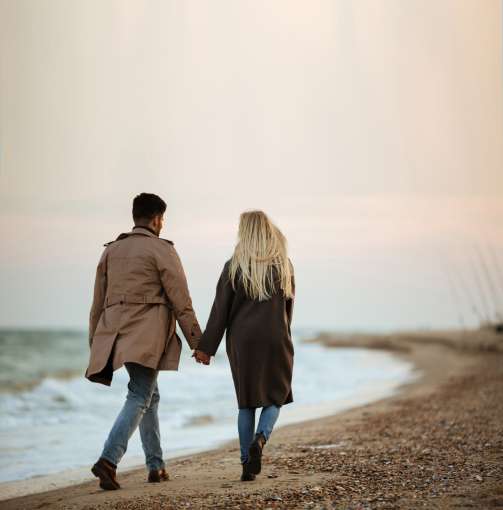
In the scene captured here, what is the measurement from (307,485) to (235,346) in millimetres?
Result: 994

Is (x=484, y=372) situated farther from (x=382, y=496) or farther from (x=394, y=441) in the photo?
(x=382, y=496)

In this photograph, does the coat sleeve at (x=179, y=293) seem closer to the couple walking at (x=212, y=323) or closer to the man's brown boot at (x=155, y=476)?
the couple walking at (x=212, y=323)

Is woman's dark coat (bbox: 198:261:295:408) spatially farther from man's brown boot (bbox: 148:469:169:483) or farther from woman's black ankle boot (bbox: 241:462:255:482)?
man's brown boot (bbox: 148:469:169:483)

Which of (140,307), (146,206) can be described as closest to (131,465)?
(140,307)

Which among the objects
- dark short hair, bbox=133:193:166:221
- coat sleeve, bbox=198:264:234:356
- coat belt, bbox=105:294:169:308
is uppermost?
dark short hair, bbox=133:193:166:221

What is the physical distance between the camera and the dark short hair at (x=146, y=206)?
17.8 feet

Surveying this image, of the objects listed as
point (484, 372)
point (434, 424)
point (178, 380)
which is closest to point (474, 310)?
point (484, 372)

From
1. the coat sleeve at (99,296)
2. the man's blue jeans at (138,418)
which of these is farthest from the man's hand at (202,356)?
the coat sleeve at (99,296)

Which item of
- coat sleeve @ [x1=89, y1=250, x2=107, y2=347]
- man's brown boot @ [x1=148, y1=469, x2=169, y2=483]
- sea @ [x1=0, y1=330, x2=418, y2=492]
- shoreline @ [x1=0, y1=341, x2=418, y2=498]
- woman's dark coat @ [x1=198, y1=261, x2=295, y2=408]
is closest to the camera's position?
woman's dark coat @ [x1=198, y1=261, x2=295, y2=408]

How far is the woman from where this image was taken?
525 centimetres

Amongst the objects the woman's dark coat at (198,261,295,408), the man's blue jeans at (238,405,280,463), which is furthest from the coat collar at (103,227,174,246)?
the man's blue jeans at (238,405,280,463)

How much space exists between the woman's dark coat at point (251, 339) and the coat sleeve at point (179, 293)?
102 mm

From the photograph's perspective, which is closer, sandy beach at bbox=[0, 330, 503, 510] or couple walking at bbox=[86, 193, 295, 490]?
sandy beach at bbox=[0, 330, 503, 510]

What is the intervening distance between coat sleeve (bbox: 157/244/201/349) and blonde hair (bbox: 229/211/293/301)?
33 cm
